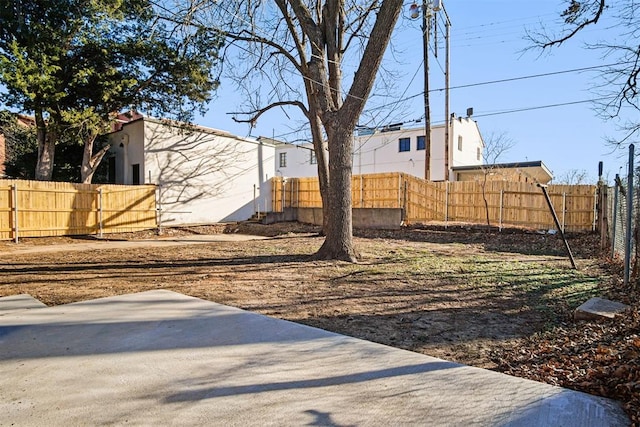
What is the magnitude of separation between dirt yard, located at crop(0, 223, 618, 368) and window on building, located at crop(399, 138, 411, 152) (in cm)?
1774

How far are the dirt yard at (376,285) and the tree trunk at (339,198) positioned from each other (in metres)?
0.49

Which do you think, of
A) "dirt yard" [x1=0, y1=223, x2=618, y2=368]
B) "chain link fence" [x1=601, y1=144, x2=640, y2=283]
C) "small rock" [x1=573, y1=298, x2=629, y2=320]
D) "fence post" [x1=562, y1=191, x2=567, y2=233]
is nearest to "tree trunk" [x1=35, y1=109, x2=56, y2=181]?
"dirt yard" [x1=0, y1=223, x2=618, y2=368]

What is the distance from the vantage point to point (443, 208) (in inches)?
650

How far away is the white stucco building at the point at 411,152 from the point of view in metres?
26.2

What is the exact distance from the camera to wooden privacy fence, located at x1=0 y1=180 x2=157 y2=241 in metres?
12.1

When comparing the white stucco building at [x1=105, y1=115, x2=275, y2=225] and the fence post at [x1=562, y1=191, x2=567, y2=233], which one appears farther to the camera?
the white stucco building at [x1=105, y1=115, x2=275, y2=225]

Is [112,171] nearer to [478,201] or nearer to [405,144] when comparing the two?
[478,201]

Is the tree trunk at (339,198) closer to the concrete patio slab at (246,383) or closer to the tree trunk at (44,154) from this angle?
the concrete patio slab at (246,383)

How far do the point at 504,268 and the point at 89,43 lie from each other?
47.1 ft

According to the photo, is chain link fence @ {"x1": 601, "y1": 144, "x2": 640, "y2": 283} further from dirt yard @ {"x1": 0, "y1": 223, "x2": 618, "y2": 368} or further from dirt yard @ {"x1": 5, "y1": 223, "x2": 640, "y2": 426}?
dirt yard @ {"x1": 0, "y1": 223, "x2": 618, "y2": 368}

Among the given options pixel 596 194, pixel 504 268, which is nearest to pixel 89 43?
pixel 504 268

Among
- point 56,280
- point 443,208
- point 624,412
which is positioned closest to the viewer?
point 624,412

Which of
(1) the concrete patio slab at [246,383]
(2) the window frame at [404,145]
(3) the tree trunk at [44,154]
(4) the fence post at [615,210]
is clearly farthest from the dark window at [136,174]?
(2) the window frame at [404,145]

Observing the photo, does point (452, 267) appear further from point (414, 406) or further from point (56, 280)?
point (56, 280)
